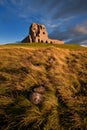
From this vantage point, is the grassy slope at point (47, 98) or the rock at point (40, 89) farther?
the rock at point (40, 89)

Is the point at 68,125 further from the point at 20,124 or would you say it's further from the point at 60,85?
the point at 60,85

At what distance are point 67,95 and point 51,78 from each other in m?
1.45

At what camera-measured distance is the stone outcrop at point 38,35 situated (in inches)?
4409

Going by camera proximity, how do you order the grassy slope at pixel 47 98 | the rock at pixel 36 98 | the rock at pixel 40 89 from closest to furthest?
the grassy slope at pixel 47 98 → the rock at pixel 36 98 → the rock at pixel 40 89

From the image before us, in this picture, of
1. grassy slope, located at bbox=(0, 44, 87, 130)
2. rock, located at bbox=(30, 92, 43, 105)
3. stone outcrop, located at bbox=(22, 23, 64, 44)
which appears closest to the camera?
grassy slope, located at bbox=(0, 44, 87, 130)

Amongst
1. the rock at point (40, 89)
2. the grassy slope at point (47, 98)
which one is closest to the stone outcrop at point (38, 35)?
the grassy slope at point (47, 98)

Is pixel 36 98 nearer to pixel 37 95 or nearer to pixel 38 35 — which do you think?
pixel 37 95

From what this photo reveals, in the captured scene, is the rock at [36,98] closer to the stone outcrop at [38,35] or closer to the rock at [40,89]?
the rock at [40,89]

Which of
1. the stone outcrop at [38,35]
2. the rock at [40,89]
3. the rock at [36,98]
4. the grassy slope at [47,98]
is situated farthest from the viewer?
the stone outcrop at [38,35]

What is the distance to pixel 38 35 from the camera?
11681cm

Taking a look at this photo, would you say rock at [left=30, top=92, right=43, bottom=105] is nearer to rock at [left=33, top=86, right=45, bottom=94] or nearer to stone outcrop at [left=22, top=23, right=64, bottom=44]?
rock at [left=33, top=86, right=45, bottom=94]

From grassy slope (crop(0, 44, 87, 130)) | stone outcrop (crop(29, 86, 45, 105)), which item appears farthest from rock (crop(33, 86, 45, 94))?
grassy slope (crop(0, 44, 87, 130))

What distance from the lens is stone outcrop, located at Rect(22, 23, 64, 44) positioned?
367 ft

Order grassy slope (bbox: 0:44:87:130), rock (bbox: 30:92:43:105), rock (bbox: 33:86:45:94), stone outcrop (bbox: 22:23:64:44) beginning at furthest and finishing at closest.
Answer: stone outcrop (bbox: 22:23:64:44)
rock (bbox: 33:86:45:94)
rock (bbox: 30:92:43:105)
grassy slope (bbox: 0:44:87:130)
